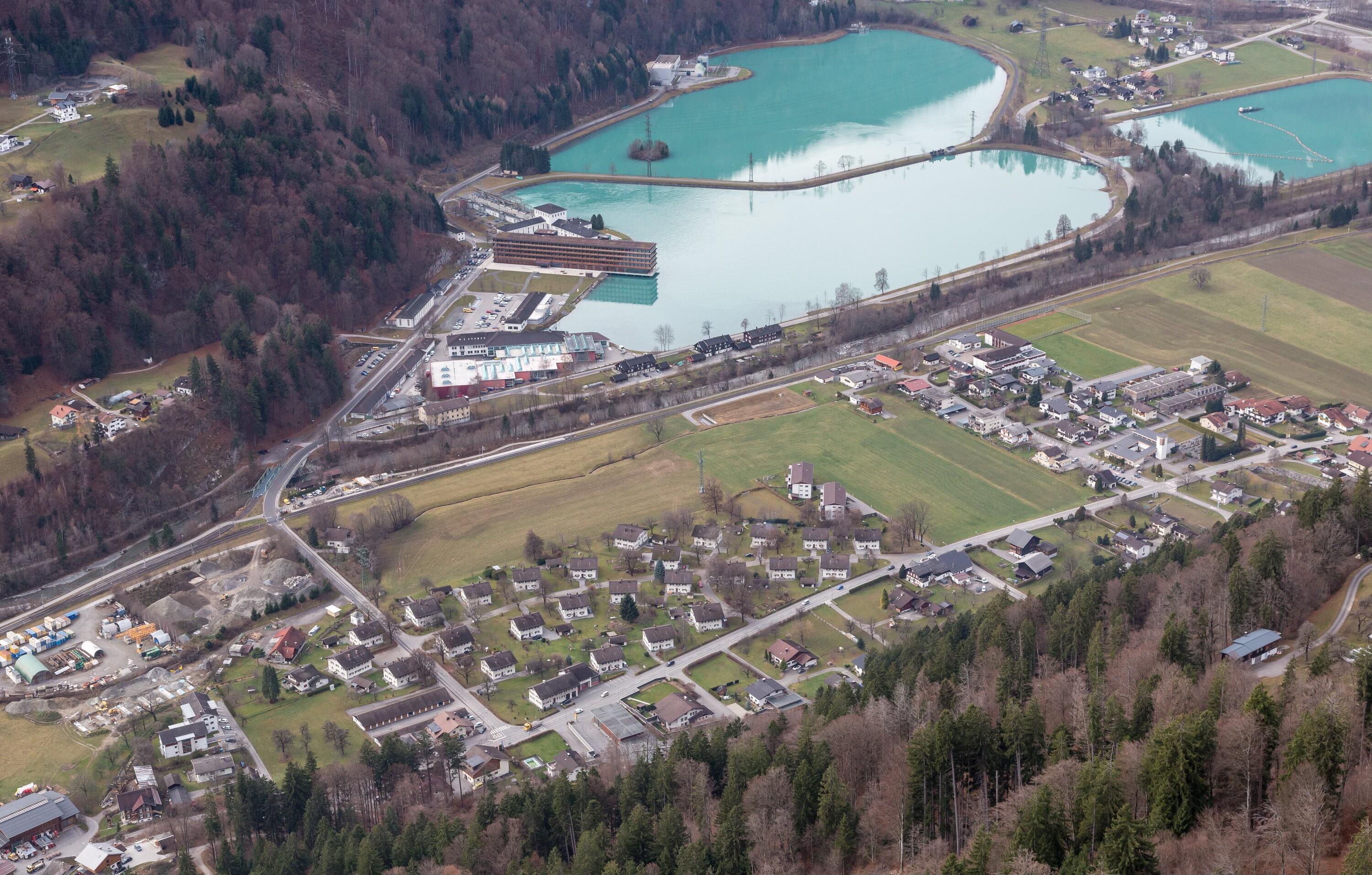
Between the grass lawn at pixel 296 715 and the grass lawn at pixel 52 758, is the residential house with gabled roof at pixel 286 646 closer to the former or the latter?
the grass lawn at pixel 296 715

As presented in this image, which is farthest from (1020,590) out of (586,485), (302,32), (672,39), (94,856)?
(672,39)

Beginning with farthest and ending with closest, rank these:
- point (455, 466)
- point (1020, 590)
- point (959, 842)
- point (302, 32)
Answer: point (302, 32), point (455, 466), point (1020, 590), point (959, 842)

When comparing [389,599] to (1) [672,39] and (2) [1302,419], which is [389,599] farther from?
(1) [672,39]

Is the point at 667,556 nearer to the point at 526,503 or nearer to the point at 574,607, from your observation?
the point at 574,607

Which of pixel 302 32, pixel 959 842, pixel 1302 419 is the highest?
pixel 302 32

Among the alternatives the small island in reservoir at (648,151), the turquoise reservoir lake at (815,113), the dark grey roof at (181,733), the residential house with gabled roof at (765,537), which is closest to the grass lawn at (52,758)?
the dark grey roof at (181,733)

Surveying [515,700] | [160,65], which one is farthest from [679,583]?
[160,65]
